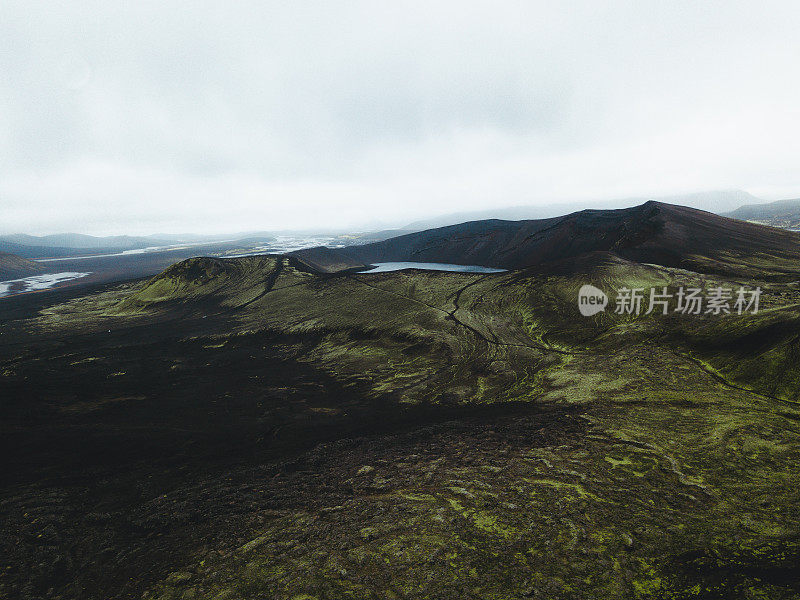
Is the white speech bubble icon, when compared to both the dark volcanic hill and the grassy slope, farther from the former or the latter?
the dark volcanic hill

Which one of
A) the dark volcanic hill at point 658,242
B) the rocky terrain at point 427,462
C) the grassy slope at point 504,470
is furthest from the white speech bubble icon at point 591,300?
the dark volcanic hill at point 658,242

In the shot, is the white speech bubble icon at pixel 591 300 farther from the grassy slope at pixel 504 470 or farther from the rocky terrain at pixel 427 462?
the grassy slope at pixel 504 470

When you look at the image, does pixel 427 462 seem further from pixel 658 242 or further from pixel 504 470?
pixel 658 242

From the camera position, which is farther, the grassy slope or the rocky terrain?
the rocky terrain

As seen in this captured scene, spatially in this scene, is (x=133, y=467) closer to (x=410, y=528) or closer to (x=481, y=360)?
(x=410, y=528)

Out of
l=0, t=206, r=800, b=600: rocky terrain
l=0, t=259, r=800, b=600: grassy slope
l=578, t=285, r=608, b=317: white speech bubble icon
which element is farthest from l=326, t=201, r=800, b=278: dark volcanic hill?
l=0, t=259, r=800, b=600: grassy slope
